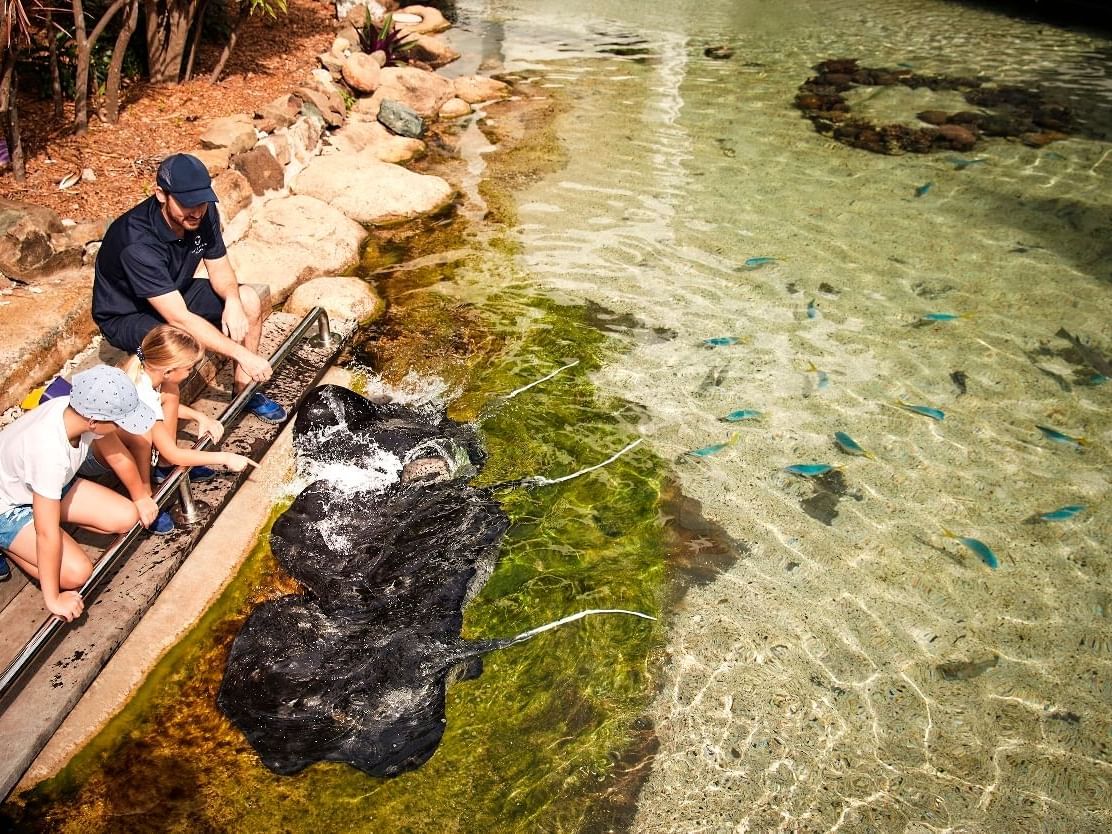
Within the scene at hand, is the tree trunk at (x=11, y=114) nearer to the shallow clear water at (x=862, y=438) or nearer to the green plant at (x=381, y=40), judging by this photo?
the shallow clear water at (x=862, y=438)

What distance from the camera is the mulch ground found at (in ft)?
22.1

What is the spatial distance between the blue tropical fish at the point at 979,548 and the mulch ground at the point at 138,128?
7144mm

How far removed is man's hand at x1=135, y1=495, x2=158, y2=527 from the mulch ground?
12.2 ft

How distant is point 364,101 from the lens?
37.6 ft

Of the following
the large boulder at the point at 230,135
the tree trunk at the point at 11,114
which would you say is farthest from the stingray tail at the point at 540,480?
the large boulder at the point at 230,135

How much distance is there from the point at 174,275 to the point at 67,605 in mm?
2174

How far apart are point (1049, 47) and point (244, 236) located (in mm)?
16331

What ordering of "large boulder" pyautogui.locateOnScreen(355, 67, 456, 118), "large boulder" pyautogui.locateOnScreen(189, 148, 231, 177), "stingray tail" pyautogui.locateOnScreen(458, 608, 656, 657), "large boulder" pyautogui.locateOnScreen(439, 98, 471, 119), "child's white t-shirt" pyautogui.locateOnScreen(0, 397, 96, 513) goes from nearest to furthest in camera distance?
Answer: "child's white t-shirt" pyautogui.locateOnScreen(0, 397, 96, 513) < "stingray tail" pyautogui.locateOnScreen(458, 608, 656, 657) < "large boulder" pyautogui.locateOnScreen(189, 148, 231, 177) < "large boulder" pyautogui.locateOnScreen(355, 67, 456, 118) < "large boulder" pyautogui.locateOnScreen(439, 98, 471, 119)

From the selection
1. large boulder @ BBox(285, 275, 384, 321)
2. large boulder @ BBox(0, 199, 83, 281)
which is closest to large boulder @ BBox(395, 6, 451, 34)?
large boulder @ BBox(285, 275, 384, 321)

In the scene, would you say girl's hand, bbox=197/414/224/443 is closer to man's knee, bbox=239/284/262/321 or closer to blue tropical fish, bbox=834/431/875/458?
man's knee, bbox=239/284/262/321

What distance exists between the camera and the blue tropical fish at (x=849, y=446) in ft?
18.6

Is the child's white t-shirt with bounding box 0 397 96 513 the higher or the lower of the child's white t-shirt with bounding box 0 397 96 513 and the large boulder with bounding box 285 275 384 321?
the higher

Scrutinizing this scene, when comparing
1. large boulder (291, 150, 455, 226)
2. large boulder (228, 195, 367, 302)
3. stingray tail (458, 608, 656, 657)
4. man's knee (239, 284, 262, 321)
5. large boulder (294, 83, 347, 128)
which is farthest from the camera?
large boulder (294, 83, 347, 128)

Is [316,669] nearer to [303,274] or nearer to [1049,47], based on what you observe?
[303,274]
